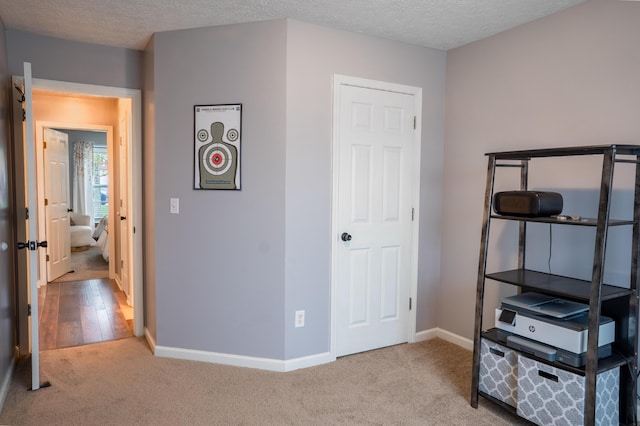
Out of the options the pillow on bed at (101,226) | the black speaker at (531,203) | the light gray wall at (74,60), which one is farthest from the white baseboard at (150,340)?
the pillow on bed at (101,226)

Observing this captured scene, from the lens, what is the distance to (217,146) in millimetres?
2984

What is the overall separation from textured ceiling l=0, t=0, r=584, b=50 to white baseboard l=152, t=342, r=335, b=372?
7.68ft

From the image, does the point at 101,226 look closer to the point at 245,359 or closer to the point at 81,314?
the point at 81,314

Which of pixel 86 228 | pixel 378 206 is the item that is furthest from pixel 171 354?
pixel 86 228

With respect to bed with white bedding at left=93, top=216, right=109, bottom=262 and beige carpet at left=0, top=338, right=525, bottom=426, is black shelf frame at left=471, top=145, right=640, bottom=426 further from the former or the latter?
bed with white bedding at left=93, top=216, right=109, bottom=262

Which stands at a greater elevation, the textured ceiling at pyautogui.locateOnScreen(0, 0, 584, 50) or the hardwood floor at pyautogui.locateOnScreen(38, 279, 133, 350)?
the textured ceiling at pyautogui.locateOnScreen(0, 0, 584, 50)

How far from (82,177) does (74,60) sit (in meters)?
6.44

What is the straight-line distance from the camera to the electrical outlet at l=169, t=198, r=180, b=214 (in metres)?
3.10

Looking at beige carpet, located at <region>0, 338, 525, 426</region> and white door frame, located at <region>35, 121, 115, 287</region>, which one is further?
white door frame, located at <region>35, 121, 115, 287</region>

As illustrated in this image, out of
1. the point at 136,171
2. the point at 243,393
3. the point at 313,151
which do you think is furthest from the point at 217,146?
the point at 243,393

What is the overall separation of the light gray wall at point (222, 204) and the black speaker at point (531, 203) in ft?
4.65

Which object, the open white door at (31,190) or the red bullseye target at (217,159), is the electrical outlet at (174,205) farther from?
the open white door at (31,190)

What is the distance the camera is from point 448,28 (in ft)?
9.68

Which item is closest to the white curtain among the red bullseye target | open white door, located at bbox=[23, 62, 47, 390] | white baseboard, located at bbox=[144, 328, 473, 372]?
white baseboard, located at bbox=[144, 328, 473, 372]
